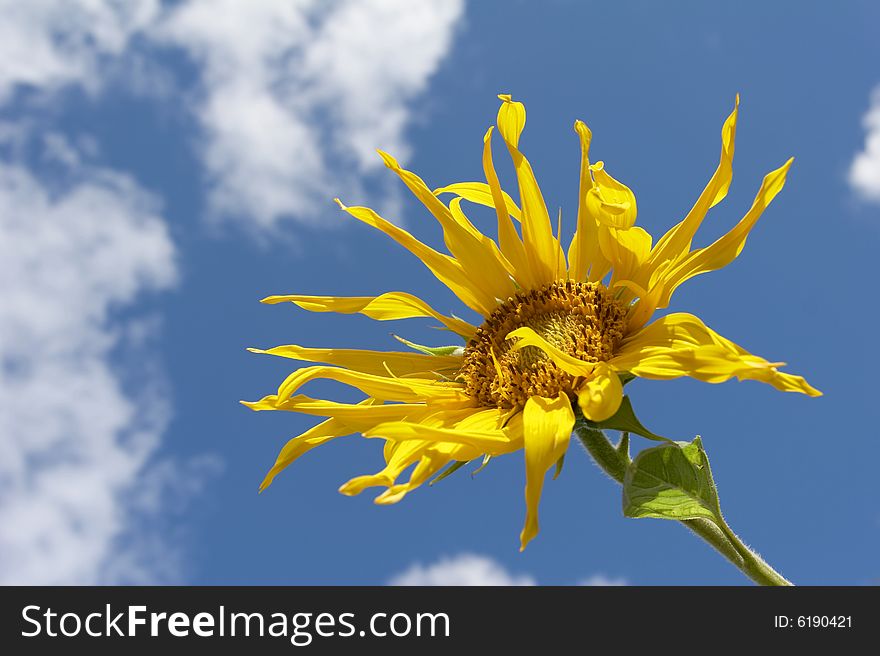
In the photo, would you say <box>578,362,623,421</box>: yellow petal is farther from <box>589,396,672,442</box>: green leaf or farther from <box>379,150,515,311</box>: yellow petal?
<box>379,150,515,311</box>: yellow petal

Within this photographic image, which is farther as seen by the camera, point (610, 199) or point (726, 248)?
point (610, 199)

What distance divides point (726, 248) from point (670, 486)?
1278 mm

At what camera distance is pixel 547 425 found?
141 inches

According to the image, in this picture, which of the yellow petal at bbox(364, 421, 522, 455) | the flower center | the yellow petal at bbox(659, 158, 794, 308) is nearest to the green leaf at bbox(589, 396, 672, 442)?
the flower center

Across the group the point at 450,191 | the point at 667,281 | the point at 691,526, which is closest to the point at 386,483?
the point at 691,526

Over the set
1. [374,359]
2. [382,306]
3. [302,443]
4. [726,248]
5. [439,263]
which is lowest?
[302,443]

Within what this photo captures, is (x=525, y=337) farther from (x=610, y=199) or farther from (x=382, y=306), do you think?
(x=382, y=306)

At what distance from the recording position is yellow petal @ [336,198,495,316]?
5031 mm

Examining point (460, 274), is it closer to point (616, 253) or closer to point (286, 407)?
point (616, 253)

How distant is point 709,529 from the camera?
3986 mm

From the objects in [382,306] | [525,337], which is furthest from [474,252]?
[525,337]

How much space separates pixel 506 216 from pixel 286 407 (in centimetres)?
186

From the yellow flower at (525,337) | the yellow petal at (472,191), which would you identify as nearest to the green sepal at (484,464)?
the yellow flower at (525,337)

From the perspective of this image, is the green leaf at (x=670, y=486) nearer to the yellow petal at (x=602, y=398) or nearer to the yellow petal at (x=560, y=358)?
the yellow petal at (x=602, y=398)
